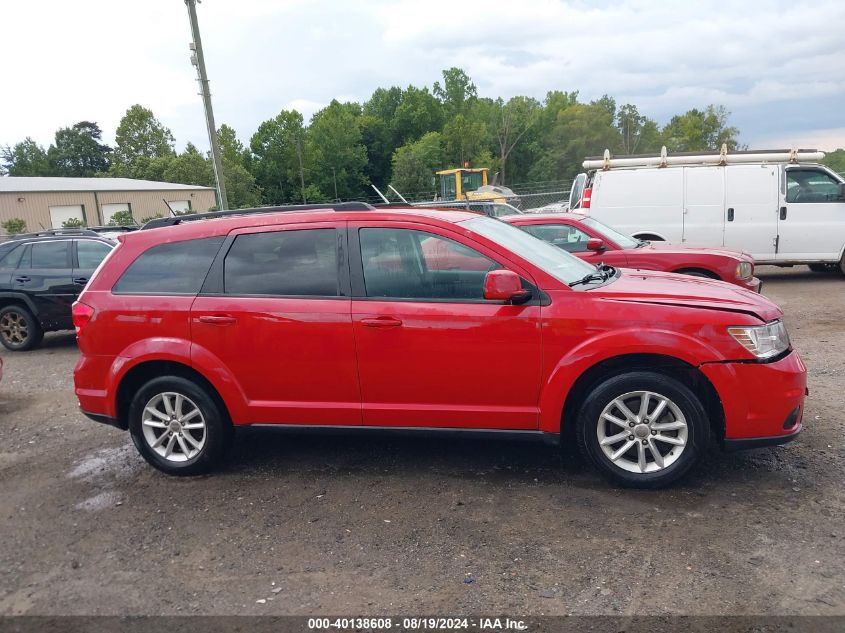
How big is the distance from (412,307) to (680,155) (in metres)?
11.2

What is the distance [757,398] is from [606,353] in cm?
89

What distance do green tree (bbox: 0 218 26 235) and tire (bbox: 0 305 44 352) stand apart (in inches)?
1274

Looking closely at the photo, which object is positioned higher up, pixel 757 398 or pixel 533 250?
pixel 533 250

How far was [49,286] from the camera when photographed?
9922 mm

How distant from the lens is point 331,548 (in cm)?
369

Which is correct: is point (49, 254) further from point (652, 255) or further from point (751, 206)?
point (751, 206)

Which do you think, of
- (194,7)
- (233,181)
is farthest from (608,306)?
Answer: (233,181)

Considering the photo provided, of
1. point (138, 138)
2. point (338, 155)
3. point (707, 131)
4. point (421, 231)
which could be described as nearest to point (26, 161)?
point (138, 138)

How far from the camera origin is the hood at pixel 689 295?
405cm

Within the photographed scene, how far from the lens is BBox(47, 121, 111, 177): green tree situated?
9900 centimetres

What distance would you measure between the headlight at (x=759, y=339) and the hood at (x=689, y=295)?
87mm

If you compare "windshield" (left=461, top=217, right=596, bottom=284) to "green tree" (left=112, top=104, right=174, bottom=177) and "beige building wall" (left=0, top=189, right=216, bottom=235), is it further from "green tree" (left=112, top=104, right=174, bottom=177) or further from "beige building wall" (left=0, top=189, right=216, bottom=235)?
"green tree" (left=112, top=104, right=174, bottom=177)

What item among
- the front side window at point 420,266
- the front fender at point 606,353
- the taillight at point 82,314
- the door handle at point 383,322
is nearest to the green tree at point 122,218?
the taillight at point 82,314

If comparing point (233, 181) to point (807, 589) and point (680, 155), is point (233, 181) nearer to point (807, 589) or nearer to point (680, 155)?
point (680, 155)
